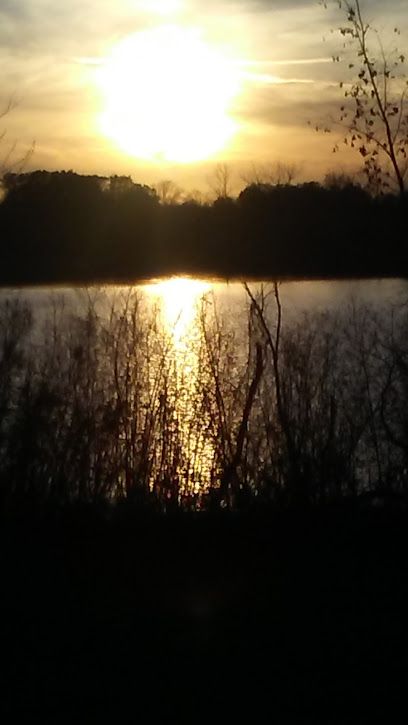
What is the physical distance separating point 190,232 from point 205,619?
31.4 metres

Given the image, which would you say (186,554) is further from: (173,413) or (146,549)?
(173,413)

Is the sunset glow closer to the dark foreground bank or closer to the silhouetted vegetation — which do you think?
the silhouetted vegetation

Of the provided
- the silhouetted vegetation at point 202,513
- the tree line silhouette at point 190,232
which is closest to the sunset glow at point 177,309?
the silhouetted vegetation at point 202,513

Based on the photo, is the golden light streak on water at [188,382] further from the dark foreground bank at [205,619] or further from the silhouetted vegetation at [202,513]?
the dark foreground bank at [205,619]

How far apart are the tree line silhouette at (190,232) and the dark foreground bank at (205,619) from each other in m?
4.51

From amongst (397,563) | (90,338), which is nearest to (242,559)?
(397,563)

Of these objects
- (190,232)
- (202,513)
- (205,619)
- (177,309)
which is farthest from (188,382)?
(190,232)

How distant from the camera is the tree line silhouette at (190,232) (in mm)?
20672

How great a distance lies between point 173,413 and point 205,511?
3.13 meters

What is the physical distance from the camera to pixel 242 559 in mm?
11922

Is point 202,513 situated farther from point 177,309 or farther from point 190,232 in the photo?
point 190,232

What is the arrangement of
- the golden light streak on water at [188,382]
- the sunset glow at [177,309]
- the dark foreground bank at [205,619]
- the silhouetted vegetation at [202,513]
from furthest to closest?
the sunset glow at [177,309] < the golden light streak on water at [188,382] < the silhouetted vegetation at [202,513] < the dark foreground bank at [205,619]

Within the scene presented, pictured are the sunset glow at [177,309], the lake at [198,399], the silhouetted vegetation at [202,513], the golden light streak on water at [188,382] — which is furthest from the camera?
the sunset glow at [177,309]

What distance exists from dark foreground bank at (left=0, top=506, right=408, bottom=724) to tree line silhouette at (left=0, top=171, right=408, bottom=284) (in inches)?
178
